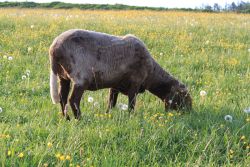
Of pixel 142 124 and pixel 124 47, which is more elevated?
pixel 124 47

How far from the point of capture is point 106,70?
18.8ft

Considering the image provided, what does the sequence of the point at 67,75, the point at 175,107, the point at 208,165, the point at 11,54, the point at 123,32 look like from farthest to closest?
the point at 123,32
the point at 11,54
the point at 175,107
the point at 67,75
the point at 208,165

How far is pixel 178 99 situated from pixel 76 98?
185 cm

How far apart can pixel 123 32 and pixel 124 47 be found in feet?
26.8

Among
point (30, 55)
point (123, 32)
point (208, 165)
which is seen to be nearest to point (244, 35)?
point (123, 32)

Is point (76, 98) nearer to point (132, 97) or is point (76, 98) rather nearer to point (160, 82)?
point (132, 97)

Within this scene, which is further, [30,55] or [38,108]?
[30,55]

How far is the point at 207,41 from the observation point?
1256cm

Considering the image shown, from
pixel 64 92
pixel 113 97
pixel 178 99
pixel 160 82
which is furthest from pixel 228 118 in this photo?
pixel 64 92

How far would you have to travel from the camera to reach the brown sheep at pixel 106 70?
17.6 ft

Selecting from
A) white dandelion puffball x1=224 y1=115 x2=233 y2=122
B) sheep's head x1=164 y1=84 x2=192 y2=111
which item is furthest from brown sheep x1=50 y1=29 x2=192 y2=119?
white dandelion puffball x1=224 y1=115 x2=233 y2=122

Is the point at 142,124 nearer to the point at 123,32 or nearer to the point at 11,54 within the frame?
the point at 11,54

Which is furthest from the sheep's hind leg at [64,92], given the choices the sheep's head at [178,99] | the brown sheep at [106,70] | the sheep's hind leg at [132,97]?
the sheep's head at [178,99]

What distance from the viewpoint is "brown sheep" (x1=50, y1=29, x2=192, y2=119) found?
5352 millimetres
